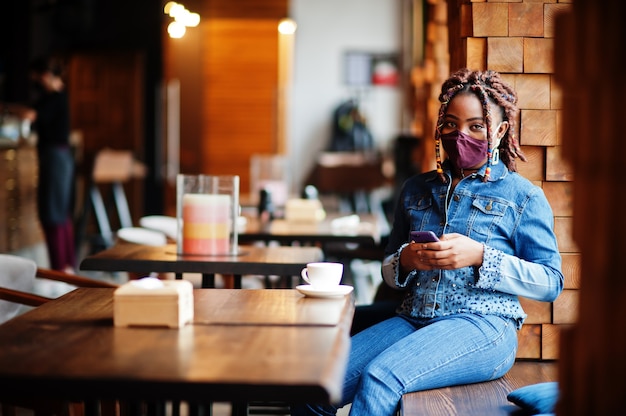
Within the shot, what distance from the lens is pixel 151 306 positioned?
1943mm

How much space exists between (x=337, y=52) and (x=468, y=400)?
36.8ft

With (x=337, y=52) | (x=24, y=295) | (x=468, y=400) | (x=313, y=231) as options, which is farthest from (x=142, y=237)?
(x=337, y=52)

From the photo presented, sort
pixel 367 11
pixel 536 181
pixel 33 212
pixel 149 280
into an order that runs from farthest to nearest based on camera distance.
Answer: pixel 367 11
pixel 33 212
pixel 536 181
pixel 149 280

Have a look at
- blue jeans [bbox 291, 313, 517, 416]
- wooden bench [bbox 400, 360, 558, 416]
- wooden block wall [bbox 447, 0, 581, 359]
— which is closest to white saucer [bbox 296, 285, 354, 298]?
blue jeans [bbox 291, 313, 517, 416]

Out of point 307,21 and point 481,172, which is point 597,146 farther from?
point 307,21

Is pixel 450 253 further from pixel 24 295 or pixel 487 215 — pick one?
pixel 24 295

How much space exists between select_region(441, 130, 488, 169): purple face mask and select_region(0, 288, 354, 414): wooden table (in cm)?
68

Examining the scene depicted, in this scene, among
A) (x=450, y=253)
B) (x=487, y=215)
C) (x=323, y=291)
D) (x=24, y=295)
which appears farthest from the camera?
(x=24, y=295)

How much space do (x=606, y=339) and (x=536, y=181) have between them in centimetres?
167

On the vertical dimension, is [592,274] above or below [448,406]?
above

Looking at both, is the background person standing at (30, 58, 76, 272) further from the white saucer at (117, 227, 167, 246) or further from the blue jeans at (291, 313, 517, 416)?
the blue jeans at (291, 313, 517, 416)

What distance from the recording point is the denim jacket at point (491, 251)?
8.24 feet

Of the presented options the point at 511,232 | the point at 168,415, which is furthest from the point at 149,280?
the point at 168,415

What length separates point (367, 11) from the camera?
13148 mm
